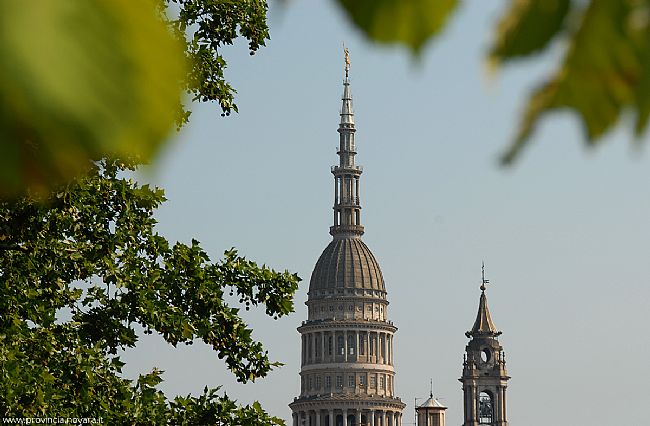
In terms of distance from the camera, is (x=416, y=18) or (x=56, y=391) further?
(x=56, y=391)

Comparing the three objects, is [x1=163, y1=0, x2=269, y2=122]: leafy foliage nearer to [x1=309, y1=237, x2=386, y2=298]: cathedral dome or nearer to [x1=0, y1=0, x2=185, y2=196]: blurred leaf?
[x1=0, y1=0, x2=185, y2=196]: blurred leaf

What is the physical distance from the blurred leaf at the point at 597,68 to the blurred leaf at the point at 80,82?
182 mm

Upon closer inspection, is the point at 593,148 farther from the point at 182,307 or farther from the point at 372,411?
the point at 372,411

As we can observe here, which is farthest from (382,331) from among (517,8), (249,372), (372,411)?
(517,8)

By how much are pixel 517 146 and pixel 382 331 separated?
10665 cm

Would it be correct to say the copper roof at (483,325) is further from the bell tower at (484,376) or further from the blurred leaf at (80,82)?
the blurred leaf at (80,82)

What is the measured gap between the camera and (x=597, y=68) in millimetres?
626

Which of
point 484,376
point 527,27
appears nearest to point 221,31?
point 527,27

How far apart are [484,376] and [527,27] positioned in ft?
316

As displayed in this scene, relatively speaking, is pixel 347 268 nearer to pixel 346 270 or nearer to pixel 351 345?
pixel 346 270

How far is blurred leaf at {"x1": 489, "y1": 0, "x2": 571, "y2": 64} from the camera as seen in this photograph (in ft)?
2.03

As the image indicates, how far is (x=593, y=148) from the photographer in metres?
0.62

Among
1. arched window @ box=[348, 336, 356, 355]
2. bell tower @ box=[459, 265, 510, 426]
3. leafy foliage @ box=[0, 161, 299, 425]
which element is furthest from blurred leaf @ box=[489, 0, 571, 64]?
arched window @ box=[348, 336, 356, 355]

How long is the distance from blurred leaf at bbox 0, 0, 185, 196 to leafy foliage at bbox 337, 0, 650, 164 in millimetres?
110
